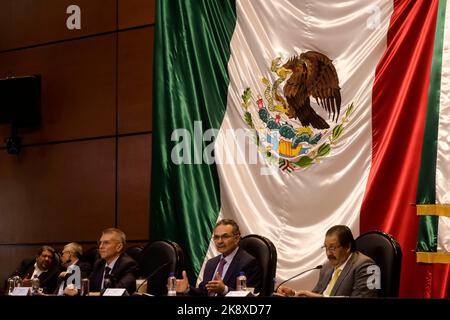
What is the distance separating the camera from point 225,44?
573 centimetres

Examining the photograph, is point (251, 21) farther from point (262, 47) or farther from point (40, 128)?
point (40, 128)

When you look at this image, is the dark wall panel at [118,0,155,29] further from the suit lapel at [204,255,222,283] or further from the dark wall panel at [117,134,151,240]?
the suit lapel at [204,255,222,283]

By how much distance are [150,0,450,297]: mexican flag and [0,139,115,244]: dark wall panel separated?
0.72 metres

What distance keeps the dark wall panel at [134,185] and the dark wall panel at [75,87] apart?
0.86ft

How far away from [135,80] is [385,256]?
3.04m

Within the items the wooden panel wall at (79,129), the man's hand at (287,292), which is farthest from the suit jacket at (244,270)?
the wooden panel wall at (79,129)

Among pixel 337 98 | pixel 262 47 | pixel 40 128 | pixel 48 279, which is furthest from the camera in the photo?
pixel 40 128

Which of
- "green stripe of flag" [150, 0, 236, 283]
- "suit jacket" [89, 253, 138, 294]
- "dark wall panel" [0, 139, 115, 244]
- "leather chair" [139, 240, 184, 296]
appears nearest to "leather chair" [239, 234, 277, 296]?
"leather chair" [139, 240, 184, 296]

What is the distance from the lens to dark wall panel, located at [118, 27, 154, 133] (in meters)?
6.31

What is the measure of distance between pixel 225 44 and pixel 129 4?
1205 mm

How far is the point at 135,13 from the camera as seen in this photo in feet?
21.2

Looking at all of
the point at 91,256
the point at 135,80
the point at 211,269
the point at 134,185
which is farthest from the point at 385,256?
the point at 135,80

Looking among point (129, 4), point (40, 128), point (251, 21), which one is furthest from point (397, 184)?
point (40, 128)

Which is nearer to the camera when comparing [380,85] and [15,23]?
[380,85]
